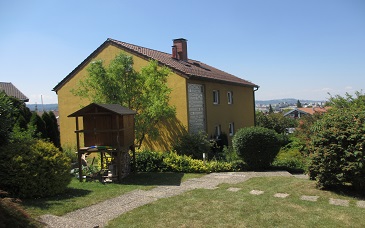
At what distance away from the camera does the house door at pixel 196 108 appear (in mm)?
17891

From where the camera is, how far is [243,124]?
1016 inches

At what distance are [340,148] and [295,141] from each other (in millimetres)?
9975

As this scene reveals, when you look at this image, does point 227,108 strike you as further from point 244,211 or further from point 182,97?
point 244,211

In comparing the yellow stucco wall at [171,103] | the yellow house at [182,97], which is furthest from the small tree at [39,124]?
the yellow house at [182,97]

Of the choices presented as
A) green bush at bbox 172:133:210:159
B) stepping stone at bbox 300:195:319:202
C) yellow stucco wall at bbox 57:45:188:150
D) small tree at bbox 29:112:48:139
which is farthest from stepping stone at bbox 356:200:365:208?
small tree at bbox 29:112:48:139

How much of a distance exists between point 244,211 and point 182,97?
10.7 m

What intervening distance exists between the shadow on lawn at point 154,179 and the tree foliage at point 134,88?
11.9 ft

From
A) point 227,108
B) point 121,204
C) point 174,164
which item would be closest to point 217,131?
point 227,108

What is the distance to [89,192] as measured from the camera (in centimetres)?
908

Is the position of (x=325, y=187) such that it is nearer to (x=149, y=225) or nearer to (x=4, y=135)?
(x=149, y=225)

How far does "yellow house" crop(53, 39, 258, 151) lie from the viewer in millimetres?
17453

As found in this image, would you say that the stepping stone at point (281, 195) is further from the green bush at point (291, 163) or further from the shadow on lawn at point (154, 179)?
the green bush at point (291, 163)

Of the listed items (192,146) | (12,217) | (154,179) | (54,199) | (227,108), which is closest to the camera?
(12,217)

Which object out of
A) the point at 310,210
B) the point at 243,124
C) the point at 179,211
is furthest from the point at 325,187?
the point at 243,124
